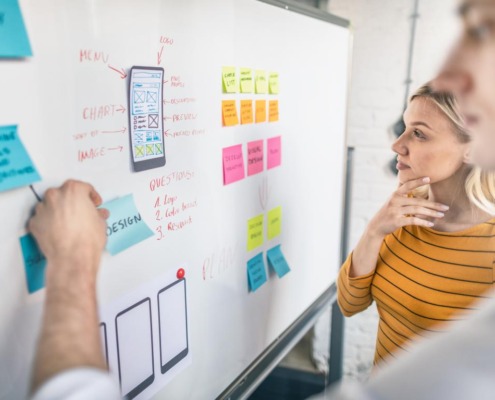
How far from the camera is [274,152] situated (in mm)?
1148

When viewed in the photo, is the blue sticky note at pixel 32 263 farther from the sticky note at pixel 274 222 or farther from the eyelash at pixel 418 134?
the eyelash at pixel 418 134

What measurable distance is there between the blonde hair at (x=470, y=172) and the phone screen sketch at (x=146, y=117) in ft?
1.97

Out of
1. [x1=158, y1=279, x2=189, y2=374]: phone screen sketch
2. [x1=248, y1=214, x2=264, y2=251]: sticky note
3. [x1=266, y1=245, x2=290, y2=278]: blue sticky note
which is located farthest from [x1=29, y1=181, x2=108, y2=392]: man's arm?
[x1=266, y1=245, x2=290, y2=278]: blue sticky note

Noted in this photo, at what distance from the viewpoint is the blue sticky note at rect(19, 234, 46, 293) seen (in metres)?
0.60

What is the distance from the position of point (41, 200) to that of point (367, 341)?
199cm

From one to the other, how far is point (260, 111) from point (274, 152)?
126 mm

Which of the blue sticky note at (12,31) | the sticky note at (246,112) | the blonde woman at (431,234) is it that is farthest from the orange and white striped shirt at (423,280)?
the blue sticky note at (12,31)

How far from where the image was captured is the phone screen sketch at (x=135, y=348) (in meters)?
0.76

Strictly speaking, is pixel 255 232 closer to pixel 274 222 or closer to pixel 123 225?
pixel 274 222

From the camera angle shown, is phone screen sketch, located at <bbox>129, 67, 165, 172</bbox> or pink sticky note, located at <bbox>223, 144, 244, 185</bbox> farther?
pink sticky note, located at <bbox>223, 144, 244, 185</bbox>

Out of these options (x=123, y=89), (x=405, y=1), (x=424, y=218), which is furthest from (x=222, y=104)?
(x=405, y=1)

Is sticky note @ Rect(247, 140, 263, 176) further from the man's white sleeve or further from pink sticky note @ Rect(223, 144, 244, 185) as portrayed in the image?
the man's white sleeve

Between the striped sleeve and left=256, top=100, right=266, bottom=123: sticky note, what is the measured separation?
1.40ft

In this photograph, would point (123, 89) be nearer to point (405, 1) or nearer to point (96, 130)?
point (96, 130)
